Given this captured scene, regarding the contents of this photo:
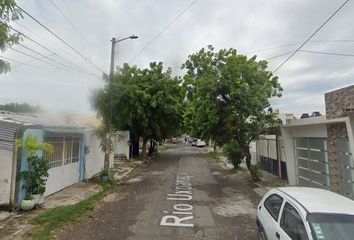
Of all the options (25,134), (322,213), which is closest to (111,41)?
(25,134)

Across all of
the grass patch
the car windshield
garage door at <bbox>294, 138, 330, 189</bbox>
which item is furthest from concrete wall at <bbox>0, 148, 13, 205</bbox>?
garage door at <bbox>294, 138, 330, 189</bbox>

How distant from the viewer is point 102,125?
18.3 m

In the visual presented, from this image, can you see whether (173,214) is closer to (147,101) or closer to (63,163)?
(63,163)

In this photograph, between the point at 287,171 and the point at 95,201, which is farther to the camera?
the point at 287,171

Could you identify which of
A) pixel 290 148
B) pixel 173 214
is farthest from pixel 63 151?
pixel 290 148

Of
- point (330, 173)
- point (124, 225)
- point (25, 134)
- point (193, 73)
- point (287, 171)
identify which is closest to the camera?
point (124, 225)

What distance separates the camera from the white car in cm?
484

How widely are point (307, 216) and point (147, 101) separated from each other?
76.7 feet

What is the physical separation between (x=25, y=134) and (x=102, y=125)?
24.5ft

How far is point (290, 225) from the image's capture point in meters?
5.46

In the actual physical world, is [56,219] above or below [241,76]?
below

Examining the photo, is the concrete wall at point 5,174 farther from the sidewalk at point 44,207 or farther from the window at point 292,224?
the window at point 292,224

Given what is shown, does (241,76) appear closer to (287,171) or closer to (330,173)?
(287,171)

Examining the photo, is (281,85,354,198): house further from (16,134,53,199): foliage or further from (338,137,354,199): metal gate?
(16,134,53,199): foliage
